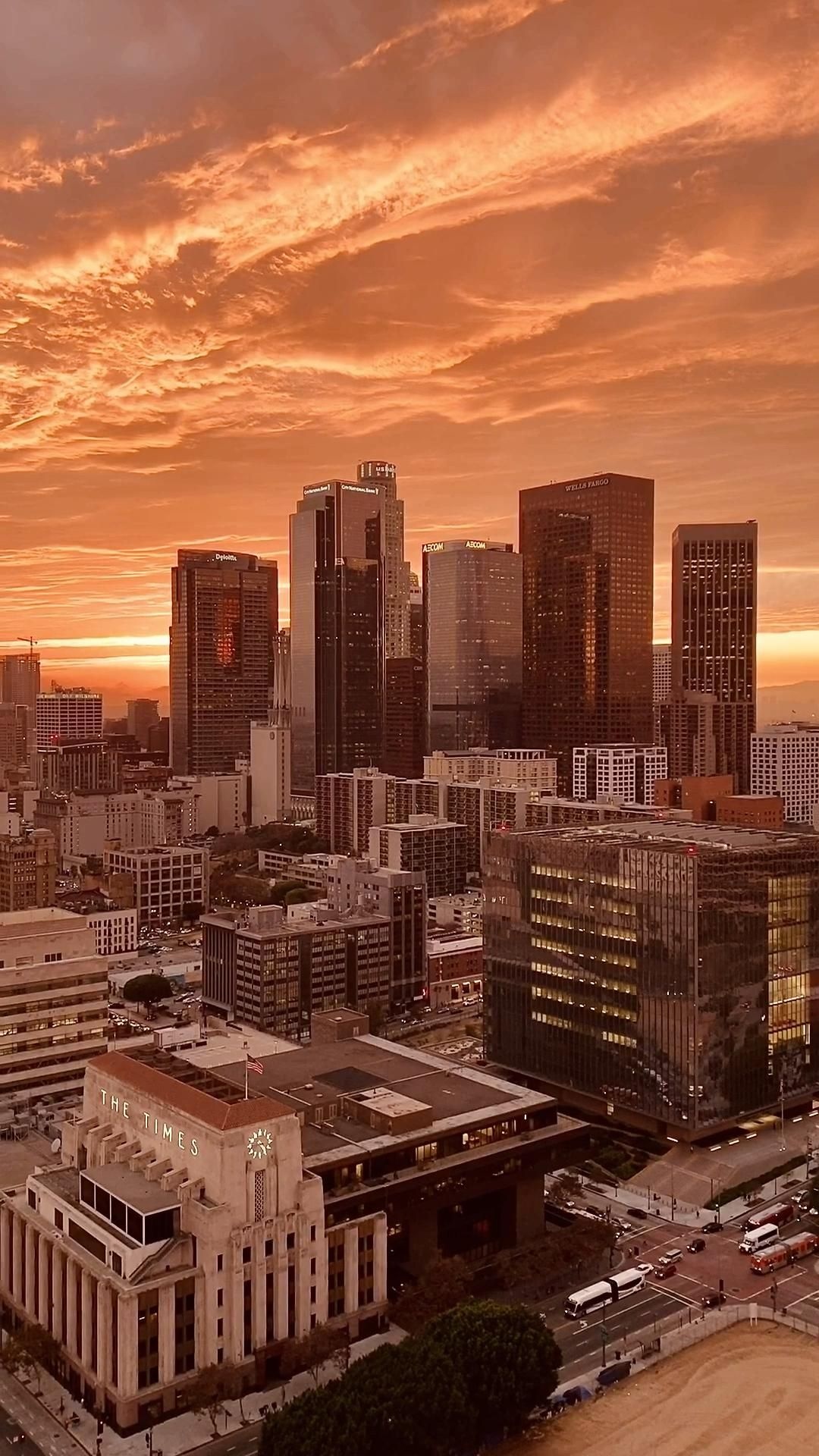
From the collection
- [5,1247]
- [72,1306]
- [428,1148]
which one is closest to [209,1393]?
[72,1306]

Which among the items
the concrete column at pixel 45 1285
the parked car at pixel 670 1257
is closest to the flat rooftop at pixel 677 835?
the parked car at pixel 670 1257

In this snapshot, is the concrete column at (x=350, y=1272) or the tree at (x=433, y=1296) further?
the concrete column at (x=350, y=1272)

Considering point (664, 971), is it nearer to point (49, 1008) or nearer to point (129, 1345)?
point (129, 1345)

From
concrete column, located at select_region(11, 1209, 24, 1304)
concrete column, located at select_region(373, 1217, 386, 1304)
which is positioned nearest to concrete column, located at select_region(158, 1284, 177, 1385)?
concrete column, located at select_region(373, 1217, 386, 1304)

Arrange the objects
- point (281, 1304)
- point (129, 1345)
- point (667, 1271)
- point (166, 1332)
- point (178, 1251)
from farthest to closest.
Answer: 1. point (667, 1271)
2. point (281, 1304)
3. point (178, 1251)
4. point (166, 1332)
5. point (129, 1345)

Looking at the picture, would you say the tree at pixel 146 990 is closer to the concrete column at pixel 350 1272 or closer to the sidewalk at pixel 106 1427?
the sidewalk at pixel 106 1427

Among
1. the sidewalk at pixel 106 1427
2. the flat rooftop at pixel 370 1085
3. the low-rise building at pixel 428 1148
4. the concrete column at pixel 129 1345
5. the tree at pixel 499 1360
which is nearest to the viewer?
the tree at pixel 499 1360
